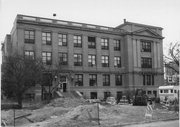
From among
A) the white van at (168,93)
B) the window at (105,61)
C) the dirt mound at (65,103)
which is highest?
the window at (105,61)

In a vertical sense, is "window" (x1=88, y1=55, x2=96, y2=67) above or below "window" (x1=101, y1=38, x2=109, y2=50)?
below

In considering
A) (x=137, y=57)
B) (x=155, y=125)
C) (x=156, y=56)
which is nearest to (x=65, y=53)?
(x=137, y=57)

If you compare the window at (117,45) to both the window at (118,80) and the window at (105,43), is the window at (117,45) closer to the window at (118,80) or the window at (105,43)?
the window at (105,43)

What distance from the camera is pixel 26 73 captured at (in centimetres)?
2972

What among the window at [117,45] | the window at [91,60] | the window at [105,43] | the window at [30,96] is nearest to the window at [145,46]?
the window at [117,45]

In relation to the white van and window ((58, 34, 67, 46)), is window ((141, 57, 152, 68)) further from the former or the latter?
window ((58, 34, 67, 46))

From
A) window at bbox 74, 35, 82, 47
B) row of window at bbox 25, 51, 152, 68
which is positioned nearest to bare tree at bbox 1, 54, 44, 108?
row of window at bbox 25, 51, 152, 68

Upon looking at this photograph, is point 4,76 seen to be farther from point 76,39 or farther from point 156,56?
point 156,56

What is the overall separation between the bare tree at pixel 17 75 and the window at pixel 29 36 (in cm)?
1037

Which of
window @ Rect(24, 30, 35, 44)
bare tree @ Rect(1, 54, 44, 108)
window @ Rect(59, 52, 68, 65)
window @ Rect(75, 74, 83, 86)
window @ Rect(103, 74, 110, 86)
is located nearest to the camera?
bare tree @ Rect(1, 54, 44, 108)

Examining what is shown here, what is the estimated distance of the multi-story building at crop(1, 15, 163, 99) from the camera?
41.9m

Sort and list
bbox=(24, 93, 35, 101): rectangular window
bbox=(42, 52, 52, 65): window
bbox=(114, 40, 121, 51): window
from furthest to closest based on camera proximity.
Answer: bbox=(114, 40, 121, 51): window → bbox=(42, 52, 52, 65): window → bbox=(24, 93, 35, 101): rectangular window

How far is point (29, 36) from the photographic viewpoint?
136ft

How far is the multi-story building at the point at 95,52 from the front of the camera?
137 ft
